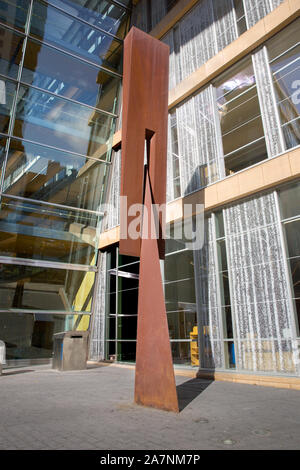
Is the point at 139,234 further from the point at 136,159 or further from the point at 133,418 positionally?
the point at 133,418

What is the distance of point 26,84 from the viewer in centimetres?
1468

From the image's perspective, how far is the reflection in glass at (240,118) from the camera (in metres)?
10.4

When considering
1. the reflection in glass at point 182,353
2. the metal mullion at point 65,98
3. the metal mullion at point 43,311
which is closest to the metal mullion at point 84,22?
the metal mullion at point 65,98

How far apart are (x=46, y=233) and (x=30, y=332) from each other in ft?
13.9

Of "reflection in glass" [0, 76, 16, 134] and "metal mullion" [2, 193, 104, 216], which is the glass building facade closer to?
"metal mullion" [2, 193, 104, 216]

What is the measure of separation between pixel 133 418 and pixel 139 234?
315 centimetres

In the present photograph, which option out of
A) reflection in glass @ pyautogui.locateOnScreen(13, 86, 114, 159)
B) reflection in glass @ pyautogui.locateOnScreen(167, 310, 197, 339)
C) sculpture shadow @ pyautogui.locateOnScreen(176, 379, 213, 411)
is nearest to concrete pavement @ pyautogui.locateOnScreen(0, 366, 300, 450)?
sculpture shadow @ pyautogui.locateOnScreen(176, 379, 213, 411)

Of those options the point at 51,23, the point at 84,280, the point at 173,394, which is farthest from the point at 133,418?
the point at 51,23

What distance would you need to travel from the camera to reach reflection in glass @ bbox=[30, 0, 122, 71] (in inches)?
606

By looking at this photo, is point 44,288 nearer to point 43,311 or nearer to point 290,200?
point 43,311

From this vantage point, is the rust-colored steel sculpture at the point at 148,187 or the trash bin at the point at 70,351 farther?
the trash bin at the point at 70,351

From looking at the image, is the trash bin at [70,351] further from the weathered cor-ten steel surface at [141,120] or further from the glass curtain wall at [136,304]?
the weathered cor-ten steel surface at [141,120]

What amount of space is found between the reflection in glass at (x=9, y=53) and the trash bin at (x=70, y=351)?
11271mm

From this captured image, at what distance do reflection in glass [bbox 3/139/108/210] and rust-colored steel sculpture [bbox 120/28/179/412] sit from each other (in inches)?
346
